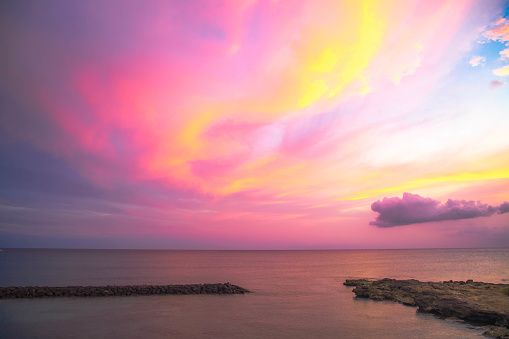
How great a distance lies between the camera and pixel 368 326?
26.9m

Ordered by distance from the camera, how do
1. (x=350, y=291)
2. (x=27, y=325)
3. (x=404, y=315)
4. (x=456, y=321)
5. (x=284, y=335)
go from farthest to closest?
(x=350, y=291) < (x=404, y=315) < (x=456, y=321) < (x=27, y=325) < (x=284, y=335)

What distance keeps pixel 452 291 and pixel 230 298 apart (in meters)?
28.9

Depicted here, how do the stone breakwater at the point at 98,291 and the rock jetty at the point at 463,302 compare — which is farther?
the stone breakwater at the point at 98,291

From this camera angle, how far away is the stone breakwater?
127 ft

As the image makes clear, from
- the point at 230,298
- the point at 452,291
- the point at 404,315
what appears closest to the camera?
the point at 404,315

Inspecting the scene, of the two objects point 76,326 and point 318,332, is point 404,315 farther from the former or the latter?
point 76,326

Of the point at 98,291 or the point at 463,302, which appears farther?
the point at 98,291

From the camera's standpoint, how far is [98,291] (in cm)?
4138

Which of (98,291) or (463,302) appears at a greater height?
(463,302)

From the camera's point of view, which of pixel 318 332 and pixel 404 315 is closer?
pixel 318 332

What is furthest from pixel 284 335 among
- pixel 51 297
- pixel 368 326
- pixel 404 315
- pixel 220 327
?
pixel 51 297

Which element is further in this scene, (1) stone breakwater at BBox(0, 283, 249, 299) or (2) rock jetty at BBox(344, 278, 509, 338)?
(1) stone breakwater at BBox(0, 283, 249, 299)

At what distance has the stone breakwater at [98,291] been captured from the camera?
38.8 metres

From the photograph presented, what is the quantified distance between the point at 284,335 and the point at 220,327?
585 cm
